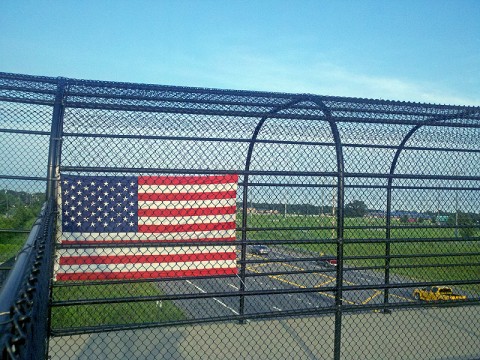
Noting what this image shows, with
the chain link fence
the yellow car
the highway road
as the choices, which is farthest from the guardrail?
the yellow car

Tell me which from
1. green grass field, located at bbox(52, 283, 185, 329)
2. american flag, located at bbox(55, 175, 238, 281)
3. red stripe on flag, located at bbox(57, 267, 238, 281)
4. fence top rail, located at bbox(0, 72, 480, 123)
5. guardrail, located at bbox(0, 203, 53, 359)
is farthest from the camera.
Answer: green grass field, located at bbox(52, 283, 185, 329)

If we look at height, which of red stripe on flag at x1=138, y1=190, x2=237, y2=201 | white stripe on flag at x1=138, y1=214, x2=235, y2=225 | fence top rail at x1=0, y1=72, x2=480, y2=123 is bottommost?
white stripe on flag at x1=138, y1=214, x2=235, y2=225

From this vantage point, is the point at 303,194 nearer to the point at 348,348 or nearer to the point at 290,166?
the point at 290,166

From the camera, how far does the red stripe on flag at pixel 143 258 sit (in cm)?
379

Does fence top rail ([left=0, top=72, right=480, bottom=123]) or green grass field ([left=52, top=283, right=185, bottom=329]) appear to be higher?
fence top rail ([left=0, top=72, right=480, bottom=123])

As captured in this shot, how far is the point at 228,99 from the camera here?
3785 millimetres

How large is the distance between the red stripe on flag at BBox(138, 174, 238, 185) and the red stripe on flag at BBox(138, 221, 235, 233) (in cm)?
37

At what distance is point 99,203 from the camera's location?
3.70 m

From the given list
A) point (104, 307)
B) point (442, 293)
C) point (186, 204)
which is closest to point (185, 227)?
point (186, 204)

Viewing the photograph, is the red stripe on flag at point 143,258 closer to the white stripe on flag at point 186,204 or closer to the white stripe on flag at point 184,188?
the white stripe on flag at point 186,204

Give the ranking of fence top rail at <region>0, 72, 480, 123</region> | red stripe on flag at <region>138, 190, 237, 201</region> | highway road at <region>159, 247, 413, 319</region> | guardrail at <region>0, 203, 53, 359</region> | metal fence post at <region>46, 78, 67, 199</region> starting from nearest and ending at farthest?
guardrail at <region>0, 203, 53, 359</region> < metal fence post at <region>46, 78, 67, 199</region> < fence top rail at <region>0, 72, 480, 123</region> < red stripe on flag at <region>138, 190, 237, 201</region> < highway road at <region>159, 247, 413, 319</region>

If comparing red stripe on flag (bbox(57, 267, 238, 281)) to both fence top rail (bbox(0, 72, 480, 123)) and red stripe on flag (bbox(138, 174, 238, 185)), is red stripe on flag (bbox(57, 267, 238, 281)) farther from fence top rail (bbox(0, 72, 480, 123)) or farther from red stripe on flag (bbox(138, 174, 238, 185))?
fence top rail (bbox(0, 72, 480, 123))

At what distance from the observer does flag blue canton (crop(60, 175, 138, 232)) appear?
3.56 metres

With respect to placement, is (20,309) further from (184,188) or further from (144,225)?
(184,188)
